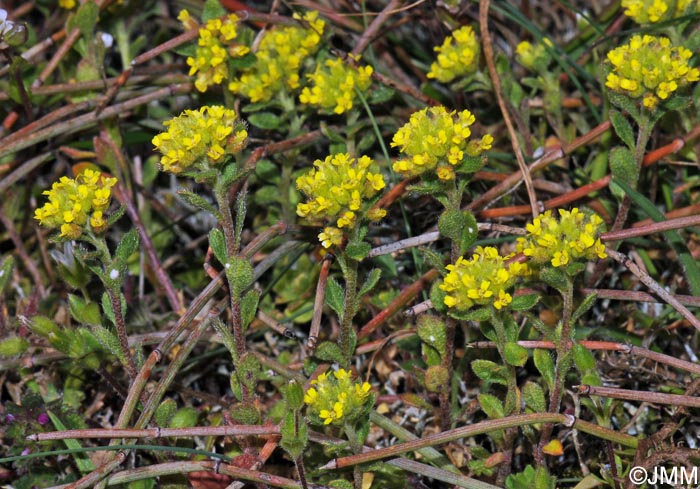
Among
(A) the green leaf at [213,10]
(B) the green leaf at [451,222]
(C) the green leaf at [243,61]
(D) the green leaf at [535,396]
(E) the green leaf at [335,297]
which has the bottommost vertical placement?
(D) the green leaf at [535,396]

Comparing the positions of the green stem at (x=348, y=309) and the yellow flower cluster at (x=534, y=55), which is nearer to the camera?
the green stem at (x=348, y=309)

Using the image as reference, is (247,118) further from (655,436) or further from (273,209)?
(655,436)

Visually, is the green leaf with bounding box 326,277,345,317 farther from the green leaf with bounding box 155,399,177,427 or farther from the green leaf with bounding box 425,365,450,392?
the green leaf with bounding box 155,399,177,427

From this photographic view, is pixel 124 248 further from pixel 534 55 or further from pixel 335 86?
pixel 534 55

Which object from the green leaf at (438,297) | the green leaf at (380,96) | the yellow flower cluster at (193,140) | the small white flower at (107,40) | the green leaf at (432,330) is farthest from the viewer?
the small white flower at (107,40)

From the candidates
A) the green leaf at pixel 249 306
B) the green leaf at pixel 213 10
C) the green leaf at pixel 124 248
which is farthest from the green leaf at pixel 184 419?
the green leaf at pixel 213 10

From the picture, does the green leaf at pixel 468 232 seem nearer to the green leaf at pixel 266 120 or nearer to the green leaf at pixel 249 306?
the green leaf at pixel 249 306
